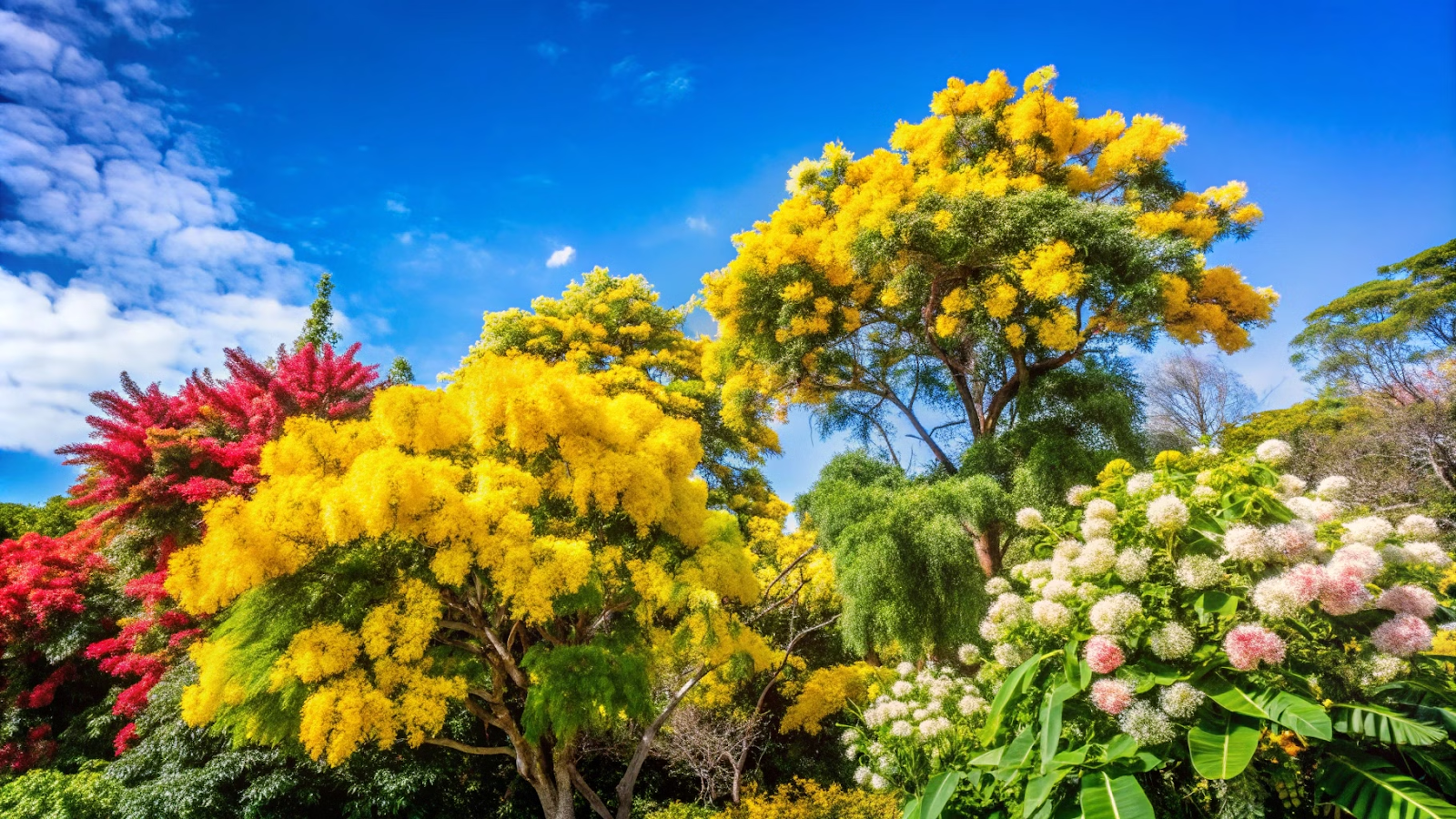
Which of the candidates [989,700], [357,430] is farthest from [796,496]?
[357,430]

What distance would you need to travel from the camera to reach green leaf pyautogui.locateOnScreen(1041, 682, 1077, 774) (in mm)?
2516

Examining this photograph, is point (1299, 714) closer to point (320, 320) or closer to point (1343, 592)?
point (1343, 592)

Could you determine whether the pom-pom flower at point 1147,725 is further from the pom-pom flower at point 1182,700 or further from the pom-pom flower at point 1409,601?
the pom-pom flower at point 1409,601

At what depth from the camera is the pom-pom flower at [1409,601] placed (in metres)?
2.36

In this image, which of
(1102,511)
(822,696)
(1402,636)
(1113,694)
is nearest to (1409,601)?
(1402,636)

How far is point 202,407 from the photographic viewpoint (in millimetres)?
8648

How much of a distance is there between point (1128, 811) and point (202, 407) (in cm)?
1048

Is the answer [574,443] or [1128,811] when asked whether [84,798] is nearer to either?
[574,443]

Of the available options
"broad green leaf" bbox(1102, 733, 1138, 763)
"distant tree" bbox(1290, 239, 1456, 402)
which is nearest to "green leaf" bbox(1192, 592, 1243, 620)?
"broad green leaf" bbox(1102, 733, 1138, 763)

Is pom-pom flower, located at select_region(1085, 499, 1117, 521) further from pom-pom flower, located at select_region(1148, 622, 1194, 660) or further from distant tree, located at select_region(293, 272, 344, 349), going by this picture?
distant tree, located at select_region(293, 272, 344, 349)

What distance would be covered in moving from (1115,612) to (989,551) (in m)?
5.48

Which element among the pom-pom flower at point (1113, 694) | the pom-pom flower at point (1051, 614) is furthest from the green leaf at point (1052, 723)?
the pom-pom flower at point (1051, 614)

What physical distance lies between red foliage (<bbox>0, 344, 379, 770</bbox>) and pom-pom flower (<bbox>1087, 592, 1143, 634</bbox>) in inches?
305

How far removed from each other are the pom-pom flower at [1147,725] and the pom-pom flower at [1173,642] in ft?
0.68
